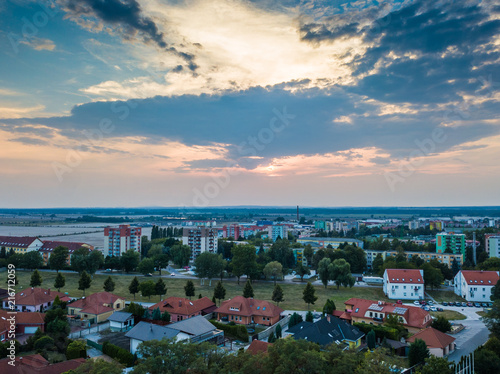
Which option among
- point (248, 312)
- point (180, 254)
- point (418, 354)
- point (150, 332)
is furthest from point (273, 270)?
point (418, 354)

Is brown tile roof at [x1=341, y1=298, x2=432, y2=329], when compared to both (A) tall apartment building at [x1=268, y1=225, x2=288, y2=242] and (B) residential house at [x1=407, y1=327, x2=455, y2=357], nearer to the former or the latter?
(B) residential house at [x1=407, y1=327, x2=455, y2=357]

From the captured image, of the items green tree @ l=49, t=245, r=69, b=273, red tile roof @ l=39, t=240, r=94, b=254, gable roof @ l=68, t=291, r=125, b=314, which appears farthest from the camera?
red tile roof @ l=39, t=240, r=94, b=254

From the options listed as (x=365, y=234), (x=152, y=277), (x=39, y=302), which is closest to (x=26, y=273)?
(x=152, y=277)

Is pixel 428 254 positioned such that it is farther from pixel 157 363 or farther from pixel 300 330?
pixel 157 363

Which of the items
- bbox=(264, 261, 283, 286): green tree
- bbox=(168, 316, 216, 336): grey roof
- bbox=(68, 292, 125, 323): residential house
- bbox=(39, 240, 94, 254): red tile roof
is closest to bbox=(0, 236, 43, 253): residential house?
bbox=(39, 240, 94, 254): red tile roof

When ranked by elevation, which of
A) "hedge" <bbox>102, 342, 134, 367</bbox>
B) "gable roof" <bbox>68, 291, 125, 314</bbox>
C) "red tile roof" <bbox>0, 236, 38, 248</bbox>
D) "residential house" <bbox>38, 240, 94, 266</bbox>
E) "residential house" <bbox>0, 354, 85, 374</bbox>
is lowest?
"hedge" <bbox>102, 342, 134, 367</bbox>
